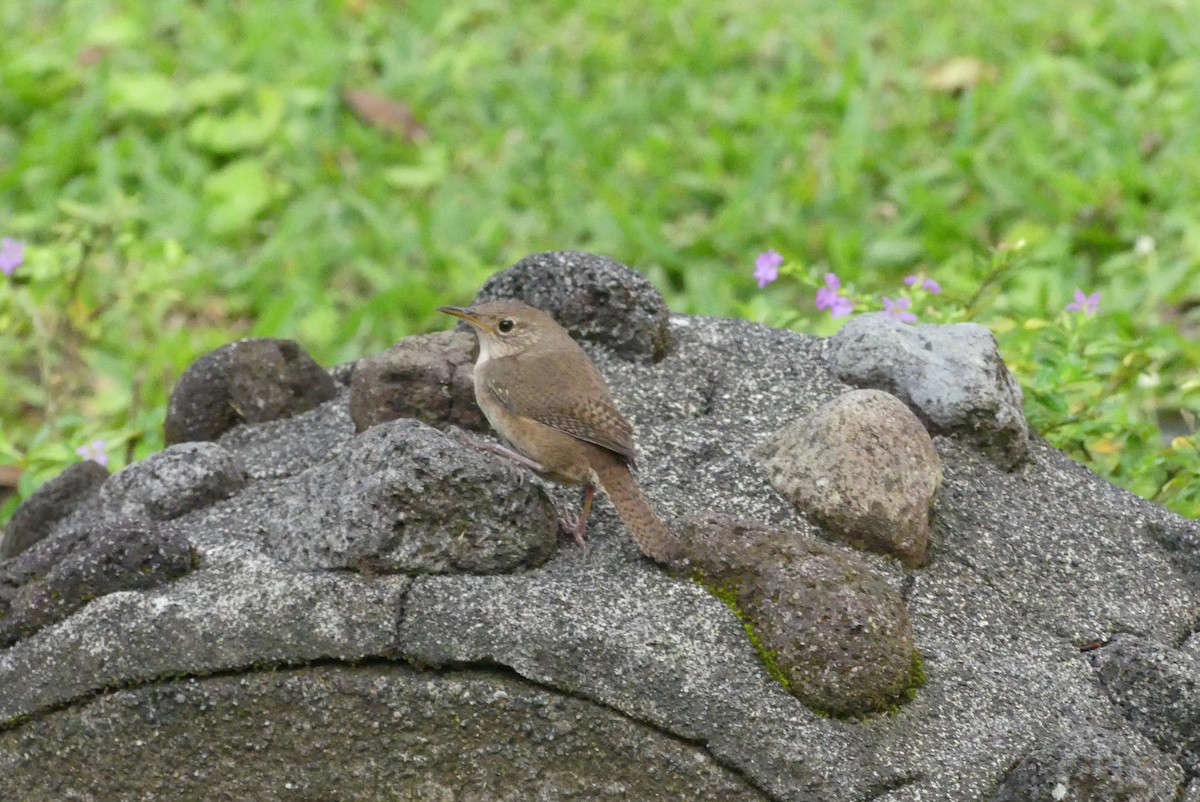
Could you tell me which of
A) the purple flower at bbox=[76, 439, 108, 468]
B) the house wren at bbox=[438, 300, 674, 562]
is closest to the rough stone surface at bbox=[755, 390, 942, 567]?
the house wren at bbox=[438, 300, 674, 562]

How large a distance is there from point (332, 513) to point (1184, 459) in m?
2.60

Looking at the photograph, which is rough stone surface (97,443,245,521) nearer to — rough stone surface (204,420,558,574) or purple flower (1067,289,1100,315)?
rough stone surface (204,420,558,574)

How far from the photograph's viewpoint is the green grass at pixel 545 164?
6.85 m

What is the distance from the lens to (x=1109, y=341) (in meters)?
4.83

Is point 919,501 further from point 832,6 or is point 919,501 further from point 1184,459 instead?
point 832,6

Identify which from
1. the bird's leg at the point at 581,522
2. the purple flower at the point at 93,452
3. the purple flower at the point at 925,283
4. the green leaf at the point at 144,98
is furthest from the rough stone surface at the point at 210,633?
the green leaf at the point at 144,98

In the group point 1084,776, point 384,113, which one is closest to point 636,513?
point 1084,776

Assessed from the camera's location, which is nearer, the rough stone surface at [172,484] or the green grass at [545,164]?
the rough stone surface at [172,484]

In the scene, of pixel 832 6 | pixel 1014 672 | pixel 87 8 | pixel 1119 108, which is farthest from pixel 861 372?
pixel 87 8

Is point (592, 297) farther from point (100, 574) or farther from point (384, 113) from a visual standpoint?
point (384, 113)

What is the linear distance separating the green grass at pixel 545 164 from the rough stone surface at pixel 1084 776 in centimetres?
269

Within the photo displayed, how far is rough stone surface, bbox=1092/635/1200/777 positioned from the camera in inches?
135

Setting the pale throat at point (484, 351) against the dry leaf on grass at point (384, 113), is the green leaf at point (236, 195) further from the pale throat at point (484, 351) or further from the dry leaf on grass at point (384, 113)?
the pale throat at point (484, 351)

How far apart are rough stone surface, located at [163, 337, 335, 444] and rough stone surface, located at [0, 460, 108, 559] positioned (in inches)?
11.3
